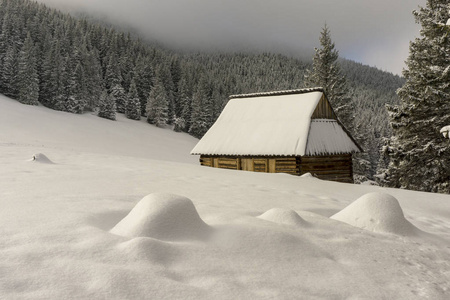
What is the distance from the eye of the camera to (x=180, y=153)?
1610 inches

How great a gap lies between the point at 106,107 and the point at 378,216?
52.4 metres

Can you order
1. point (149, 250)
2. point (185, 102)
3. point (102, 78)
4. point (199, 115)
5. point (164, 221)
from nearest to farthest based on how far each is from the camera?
point (149, 250) < point (164, 221) < point (199, 115) < point (102, 78) < point (185, 102)

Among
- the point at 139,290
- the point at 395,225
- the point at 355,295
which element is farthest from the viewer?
the point at 395,225

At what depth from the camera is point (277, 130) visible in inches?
714

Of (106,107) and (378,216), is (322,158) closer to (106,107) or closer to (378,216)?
(378,216)

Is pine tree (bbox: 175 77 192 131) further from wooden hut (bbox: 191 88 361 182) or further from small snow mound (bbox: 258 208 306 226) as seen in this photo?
small snow mound (bbox: 258 208 306 226)

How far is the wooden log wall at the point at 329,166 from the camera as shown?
671 inches

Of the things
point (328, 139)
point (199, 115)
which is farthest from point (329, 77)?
point (199, 115)

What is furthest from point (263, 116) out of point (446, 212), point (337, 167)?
point (446, 212)

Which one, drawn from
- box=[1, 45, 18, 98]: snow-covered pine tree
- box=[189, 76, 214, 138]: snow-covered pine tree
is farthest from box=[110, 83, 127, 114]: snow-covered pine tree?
box=[1, 45, 18, 98]: snow-covered pine tree

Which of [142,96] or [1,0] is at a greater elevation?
[1,0]

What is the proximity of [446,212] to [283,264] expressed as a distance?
6202 millimetres

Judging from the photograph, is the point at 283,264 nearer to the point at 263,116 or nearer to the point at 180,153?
the point at 263,116

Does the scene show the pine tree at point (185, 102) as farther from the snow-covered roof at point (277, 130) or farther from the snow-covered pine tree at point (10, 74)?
the snow-covered roof at point (277, 130)
